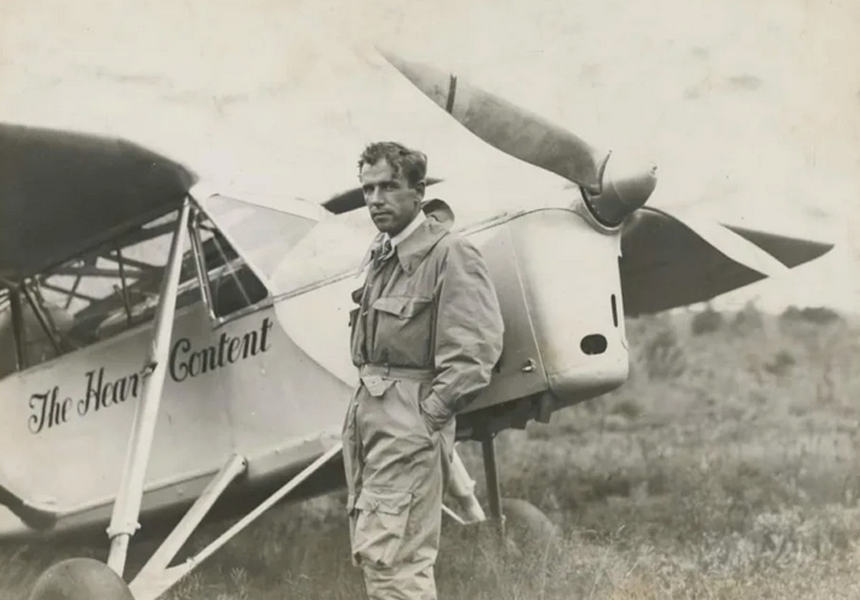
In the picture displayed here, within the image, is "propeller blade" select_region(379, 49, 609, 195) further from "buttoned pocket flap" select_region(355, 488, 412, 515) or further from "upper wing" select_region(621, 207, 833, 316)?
"buttoned pocket flap" select_region(355, 488, 412, 515)

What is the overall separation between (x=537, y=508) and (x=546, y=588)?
26 cm

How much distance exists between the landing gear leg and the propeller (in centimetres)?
87

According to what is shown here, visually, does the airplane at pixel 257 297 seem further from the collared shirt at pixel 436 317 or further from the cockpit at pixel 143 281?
the collared shirt at pixel 436 317

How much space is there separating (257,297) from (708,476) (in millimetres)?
1618

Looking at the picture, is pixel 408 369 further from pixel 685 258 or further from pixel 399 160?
pixel 685 258

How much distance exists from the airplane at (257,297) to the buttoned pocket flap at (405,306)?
36cm

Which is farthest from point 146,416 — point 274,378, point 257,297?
point 257,297

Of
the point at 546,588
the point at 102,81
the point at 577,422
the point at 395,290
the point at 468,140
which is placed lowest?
the point at 546,588

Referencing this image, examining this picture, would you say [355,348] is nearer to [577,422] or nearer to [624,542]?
[577,422]

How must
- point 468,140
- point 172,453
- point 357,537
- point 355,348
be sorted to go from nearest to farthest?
point 357,537
point 355,348
point 468,140
point 172,453

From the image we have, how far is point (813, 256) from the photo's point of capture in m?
3.04

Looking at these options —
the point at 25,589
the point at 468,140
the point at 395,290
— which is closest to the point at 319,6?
the point at 468,140

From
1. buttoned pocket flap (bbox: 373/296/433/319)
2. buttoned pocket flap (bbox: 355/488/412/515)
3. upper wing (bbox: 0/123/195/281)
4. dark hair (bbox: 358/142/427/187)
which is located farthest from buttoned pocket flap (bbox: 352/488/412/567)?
upper wing (bbox: 0/123/195/281)

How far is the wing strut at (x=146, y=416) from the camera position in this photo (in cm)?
290
